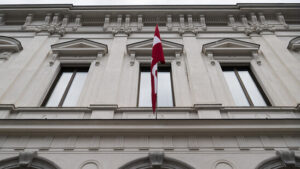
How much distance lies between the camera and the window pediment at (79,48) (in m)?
10.0

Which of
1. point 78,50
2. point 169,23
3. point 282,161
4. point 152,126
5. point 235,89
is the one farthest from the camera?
point 169,23

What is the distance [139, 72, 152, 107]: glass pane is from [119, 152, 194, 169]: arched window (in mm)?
2584

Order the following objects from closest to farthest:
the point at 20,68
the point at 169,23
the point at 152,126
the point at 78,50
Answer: the point at 152,126
the point at 20,68
the point at 78,50
the point at 169,23

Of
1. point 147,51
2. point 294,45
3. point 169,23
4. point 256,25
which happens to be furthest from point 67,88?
point 294,45

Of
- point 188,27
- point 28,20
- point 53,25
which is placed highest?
point 28,20

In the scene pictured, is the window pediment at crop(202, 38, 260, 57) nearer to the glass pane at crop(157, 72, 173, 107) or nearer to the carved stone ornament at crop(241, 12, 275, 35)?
the carved stone ornament at crop(241, 12, 275, 35)

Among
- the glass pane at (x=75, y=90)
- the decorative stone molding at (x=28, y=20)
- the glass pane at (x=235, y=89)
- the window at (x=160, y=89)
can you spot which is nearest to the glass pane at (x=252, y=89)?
the glass pane at (x=235, y=89)

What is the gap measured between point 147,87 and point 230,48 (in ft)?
14.7

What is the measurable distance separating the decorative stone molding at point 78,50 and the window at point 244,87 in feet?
19.2

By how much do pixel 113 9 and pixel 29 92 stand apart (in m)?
6.96

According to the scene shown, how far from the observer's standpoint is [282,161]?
554 centimetres

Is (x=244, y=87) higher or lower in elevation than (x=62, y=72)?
lower

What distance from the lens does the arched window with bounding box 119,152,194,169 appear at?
18.4ft

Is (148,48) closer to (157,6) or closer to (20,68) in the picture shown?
(157,6)
